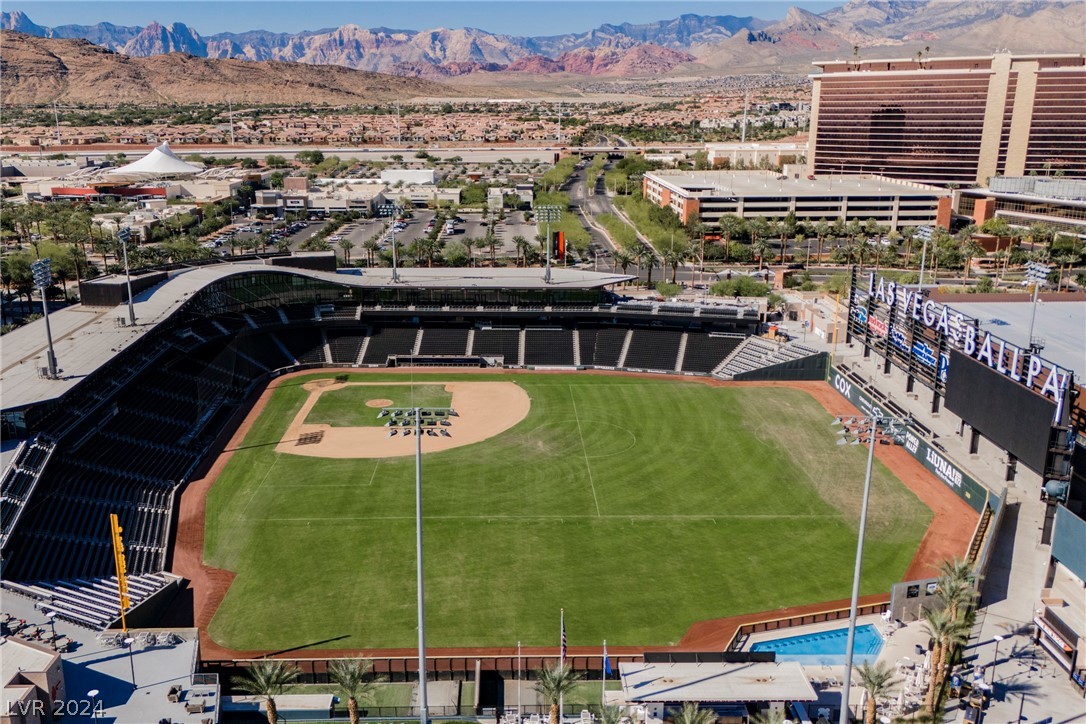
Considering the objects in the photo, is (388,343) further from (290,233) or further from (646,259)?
(290,233)

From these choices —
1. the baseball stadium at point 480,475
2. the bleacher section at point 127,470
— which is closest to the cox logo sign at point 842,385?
the baseball stadium at point 480,475

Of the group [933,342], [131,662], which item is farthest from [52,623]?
[933,342]

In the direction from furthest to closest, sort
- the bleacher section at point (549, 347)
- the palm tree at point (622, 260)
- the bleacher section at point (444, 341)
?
the palm tree at point (622, 260)
the bleacher section at point (444, 341)
the bleacher section at point (549, 347)

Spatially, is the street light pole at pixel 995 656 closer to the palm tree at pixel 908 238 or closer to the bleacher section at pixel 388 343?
the bleacher section at pixel 388 343

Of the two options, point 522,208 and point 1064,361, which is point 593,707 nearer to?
point 1064,361

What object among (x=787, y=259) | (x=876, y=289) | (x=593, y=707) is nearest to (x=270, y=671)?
(x=593, y=707)

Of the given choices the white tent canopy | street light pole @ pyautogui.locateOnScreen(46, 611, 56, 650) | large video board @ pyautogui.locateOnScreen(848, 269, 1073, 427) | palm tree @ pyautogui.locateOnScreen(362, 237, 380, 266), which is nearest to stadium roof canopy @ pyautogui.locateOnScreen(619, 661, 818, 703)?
large video board @ pyautogui.locateOnScreen(848, 269, 1073, 427)

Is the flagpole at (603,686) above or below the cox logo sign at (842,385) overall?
below
